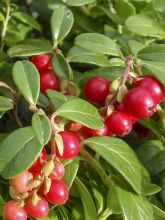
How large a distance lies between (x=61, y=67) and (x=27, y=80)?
6.6 inches

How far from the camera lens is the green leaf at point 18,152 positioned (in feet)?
3.79

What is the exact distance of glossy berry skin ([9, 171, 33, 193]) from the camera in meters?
1.19

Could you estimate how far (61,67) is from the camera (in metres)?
1.46

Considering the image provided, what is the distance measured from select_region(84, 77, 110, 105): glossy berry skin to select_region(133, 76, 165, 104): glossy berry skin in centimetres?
7

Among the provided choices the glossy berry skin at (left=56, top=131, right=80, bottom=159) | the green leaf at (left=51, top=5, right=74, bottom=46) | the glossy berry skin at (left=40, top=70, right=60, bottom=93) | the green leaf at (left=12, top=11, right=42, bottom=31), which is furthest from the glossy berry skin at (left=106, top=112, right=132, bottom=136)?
the green leaf at (left=12, top=11, right=42, bottom=31)

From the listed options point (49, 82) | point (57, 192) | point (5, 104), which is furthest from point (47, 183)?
point (49, 82)

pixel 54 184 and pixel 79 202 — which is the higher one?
pixel 54 184

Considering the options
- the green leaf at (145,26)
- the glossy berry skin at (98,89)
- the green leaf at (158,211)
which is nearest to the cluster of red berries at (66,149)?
the glossy berry skin at (98,89)

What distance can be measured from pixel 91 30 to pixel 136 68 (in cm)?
60

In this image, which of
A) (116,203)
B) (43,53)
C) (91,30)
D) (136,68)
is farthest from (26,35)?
(116,203)

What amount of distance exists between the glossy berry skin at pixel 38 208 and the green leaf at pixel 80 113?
0.19 meters

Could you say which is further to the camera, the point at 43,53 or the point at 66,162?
the point at 43,53

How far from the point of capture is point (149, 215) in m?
1.30

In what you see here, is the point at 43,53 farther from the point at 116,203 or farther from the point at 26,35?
the point at 26,35
